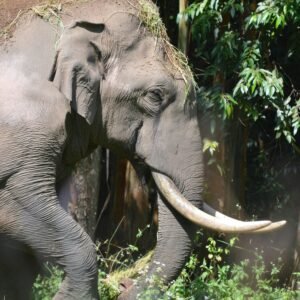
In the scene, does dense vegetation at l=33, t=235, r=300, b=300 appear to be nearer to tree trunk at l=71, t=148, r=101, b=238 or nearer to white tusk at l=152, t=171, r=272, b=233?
white tusk at l=152, t=171, r=272, b=233

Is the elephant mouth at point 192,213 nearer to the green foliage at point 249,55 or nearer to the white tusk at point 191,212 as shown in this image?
the white tusk at point 191,212

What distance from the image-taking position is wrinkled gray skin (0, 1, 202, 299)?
295 inches

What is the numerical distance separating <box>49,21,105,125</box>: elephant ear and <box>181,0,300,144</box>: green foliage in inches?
88.6

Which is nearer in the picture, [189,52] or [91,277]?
[91,277]

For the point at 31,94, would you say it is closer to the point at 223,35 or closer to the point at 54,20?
the point at 54,20

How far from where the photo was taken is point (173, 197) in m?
7.95

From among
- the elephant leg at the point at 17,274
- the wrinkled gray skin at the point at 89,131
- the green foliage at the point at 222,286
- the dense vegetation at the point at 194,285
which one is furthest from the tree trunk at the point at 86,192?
the wrinkled gray skin at the point at 89,131

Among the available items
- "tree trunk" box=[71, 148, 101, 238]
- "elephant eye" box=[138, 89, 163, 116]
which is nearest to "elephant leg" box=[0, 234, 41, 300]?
"elephant eye" box=[138, 89, 163, 116]

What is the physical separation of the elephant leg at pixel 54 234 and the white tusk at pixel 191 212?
27.9 inches

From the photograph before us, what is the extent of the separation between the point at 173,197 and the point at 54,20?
1.39 metres

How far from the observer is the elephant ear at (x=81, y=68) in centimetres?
770

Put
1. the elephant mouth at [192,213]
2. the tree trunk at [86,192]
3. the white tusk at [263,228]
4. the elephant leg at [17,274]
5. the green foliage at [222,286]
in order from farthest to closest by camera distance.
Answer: the tree trunk at [86,192], the green foliage at [222,286], the elephant leg at [17,274], the elephant mouth at [192,213], the white tusk at [263,228]

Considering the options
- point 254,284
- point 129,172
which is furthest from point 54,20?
point 129,172

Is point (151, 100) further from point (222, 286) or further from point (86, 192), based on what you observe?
point (86, 192)
